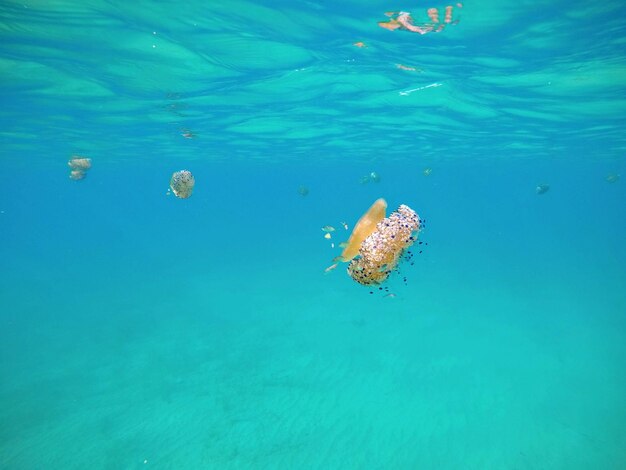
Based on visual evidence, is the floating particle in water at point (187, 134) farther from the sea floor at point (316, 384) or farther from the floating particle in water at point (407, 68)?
the floating particle in water at point (407, 68)

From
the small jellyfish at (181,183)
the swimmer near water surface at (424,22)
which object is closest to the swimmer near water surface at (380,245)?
the small jellyfish at (181,183)

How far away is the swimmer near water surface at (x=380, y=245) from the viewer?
4.55 m

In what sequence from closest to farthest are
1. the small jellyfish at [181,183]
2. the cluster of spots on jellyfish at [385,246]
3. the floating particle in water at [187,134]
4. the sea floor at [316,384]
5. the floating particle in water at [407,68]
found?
the cluster of spots on jellyfish at [385,246], the sea floor at [316,384], the small jellyfish at [181,183], the floating particle in water at [407,68], the floating particle in water at [187,134]

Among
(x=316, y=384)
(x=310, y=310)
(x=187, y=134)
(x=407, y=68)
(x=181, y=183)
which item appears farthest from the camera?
(x=187, y=134)

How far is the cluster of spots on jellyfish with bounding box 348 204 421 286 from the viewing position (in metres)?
4.67

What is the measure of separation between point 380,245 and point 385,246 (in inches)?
2.6

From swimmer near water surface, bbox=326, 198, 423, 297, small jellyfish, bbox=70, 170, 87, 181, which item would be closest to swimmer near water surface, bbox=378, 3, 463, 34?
swimmer near water surface, bbox=326, 198, 423, 297

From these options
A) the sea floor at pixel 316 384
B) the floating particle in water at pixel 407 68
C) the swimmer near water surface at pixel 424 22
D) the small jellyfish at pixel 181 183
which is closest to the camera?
the swimmer near water surface at pixel 424 22

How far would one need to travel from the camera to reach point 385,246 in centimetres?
467

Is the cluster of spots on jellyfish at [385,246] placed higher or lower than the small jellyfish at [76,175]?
higher

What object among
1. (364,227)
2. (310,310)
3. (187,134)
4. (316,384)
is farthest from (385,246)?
(187,134)

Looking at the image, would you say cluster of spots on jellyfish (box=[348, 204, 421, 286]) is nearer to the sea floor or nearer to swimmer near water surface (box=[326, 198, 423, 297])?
swimmer near water surface (box=[326, 198, 423, 297])

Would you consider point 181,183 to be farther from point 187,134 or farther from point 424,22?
point 187,134

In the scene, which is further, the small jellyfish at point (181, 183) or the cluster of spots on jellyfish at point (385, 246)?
the small jellyfish at point (181, 183)
